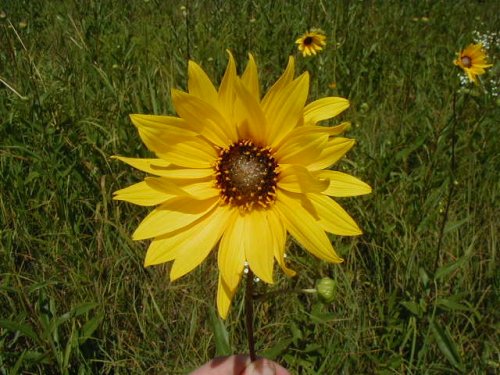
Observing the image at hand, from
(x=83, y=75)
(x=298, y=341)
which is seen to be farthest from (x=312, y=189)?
(x=83, y=75)

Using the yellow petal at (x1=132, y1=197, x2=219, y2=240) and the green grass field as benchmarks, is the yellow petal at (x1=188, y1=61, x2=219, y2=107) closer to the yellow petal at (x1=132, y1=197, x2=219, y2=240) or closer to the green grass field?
the yellow petal at (x1=132, y1=197, x2=219, y2=240)

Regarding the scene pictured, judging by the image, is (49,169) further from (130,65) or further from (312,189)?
(312,189)

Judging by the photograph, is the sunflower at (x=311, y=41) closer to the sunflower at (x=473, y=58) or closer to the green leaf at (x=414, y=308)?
the sunflower at (x=473, y=58)

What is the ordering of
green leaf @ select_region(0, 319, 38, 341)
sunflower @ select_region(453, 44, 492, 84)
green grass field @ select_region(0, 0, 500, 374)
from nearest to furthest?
green leaf @ select_region(0, 319, 38, 341) < green grass field @ select_region(0, 0, 500, 374) < sunflower @ select_region(453, 44, 492, 84)

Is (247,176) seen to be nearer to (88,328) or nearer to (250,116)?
(250,116)

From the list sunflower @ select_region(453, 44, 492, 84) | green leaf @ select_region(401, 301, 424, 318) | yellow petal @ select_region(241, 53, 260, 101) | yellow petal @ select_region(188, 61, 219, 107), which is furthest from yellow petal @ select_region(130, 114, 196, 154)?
sunflower @ select_region(453, 44, 492, 84)

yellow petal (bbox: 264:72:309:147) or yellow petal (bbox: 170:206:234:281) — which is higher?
yellow petal (bbox: 264:72:309:147)
